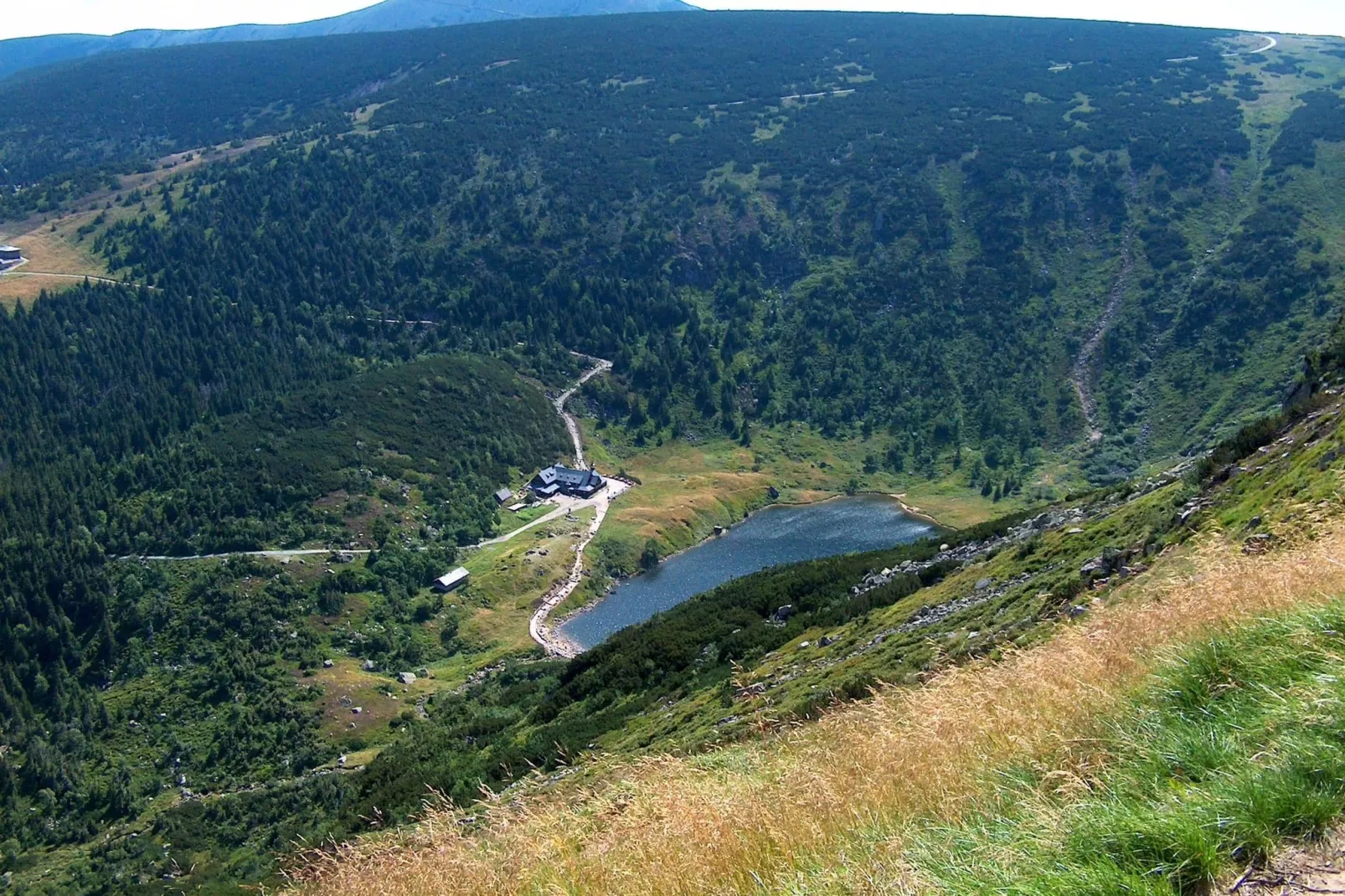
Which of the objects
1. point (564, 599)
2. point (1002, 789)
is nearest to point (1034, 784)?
point (1002, 789)

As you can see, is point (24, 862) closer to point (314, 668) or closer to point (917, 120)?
point (314, 668)

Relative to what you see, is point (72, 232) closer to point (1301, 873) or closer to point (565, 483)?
point (565, 483)

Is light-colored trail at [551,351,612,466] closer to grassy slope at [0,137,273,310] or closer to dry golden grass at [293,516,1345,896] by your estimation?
grassy slope at [0,137,273,310]

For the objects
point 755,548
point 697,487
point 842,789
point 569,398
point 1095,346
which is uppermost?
point 842,789

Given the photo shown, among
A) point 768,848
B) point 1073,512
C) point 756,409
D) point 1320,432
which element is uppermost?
point 768,848

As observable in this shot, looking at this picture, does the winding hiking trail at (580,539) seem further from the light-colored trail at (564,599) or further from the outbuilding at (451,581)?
the outbuilding at (451,581)

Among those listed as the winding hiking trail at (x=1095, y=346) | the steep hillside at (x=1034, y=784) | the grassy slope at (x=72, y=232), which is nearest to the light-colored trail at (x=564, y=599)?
the winding hiking trail at (x=1095, y=346)

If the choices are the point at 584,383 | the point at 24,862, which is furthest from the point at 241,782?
the point at 584,383
